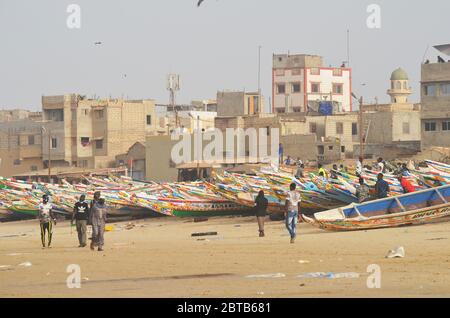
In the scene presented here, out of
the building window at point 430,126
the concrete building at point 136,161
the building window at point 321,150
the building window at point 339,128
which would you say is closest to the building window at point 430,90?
the building window at point 430,126

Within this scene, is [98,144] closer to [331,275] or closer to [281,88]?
[281,88]

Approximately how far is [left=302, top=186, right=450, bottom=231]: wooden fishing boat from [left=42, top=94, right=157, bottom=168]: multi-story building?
45.8 meters

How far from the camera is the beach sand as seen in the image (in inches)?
627

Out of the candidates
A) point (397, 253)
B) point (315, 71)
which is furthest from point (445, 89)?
point (397, 253)

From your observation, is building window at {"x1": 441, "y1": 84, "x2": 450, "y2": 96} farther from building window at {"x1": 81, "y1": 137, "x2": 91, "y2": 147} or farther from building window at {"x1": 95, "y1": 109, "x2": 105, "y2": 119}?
building window at {"x1": 81, "y1": 137, "x2": 91, "y2": 147}

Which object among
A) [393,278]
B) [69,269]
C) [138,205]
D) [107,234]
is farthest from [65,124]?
[393,278]

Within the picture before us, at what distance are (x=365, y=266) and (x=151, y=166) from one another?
4977 cm

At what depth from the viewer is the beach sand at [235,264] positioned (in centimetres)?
1594

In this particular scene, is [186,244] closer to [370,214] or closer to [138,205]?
[370,214]

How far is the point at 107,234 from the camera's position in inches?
1339

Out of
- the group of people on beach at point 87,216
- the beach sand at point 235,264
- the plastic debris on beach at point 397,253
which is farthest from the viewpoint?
the group of people on beach at point 87,216

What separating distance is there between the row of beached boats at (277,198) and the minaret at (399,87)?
153 ft

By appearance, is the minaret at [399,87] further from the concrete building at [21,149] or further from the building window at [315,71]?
the concrete building at [21,149]

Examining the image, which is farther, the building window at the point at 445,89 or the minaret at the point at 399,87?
the minaret at the point at 399,87
